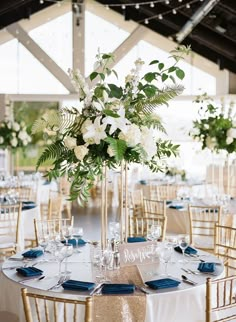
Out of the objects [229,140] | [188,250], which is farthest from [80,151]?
[229,140]

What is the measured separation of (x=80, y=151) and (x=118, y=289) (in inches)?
36.1

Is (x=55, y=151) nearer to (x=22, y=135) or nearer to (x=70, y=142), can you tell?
(x=70, y=142)

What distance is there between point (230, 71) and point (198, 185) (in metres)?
4.48

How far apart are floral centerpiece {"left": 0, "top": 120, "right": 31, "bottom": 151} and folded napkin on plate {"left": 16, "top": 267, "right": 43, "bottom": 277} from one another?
6.93 meters

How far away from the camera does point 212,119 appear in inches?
320

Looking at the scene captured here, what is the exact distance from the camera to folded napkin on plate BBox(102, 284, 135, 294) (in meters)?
3.53

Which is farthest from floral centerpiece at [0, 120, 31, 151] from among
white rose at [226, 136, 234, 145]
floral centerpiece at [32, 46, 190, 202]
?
floral centerpiece at [32, 46, 190, 202]

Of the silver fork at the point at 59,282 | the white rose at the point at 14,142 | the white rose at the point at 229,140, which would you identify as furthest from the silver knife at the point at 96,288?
the white rose at the point at 14,142

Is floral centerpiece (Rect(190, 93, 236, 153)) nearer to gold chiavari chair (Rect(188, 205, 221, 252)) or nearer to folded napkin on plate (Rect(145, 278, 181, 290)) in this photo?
gold chiavari chair (Rect(188, 205, 221, 252))

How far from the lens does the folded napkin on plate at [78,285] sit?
3.59 m

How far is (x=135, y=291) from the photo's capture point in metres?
3.58

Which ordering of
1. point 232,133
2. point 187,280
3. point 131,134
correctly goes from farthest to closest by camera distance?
point 232,133, point 187,280, point 131,134

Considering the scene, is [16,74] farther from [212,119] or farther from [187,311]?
[187,311]

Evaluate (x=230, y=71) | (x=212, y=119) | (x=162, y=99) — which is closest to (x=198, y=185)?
(x=212, y=119)
